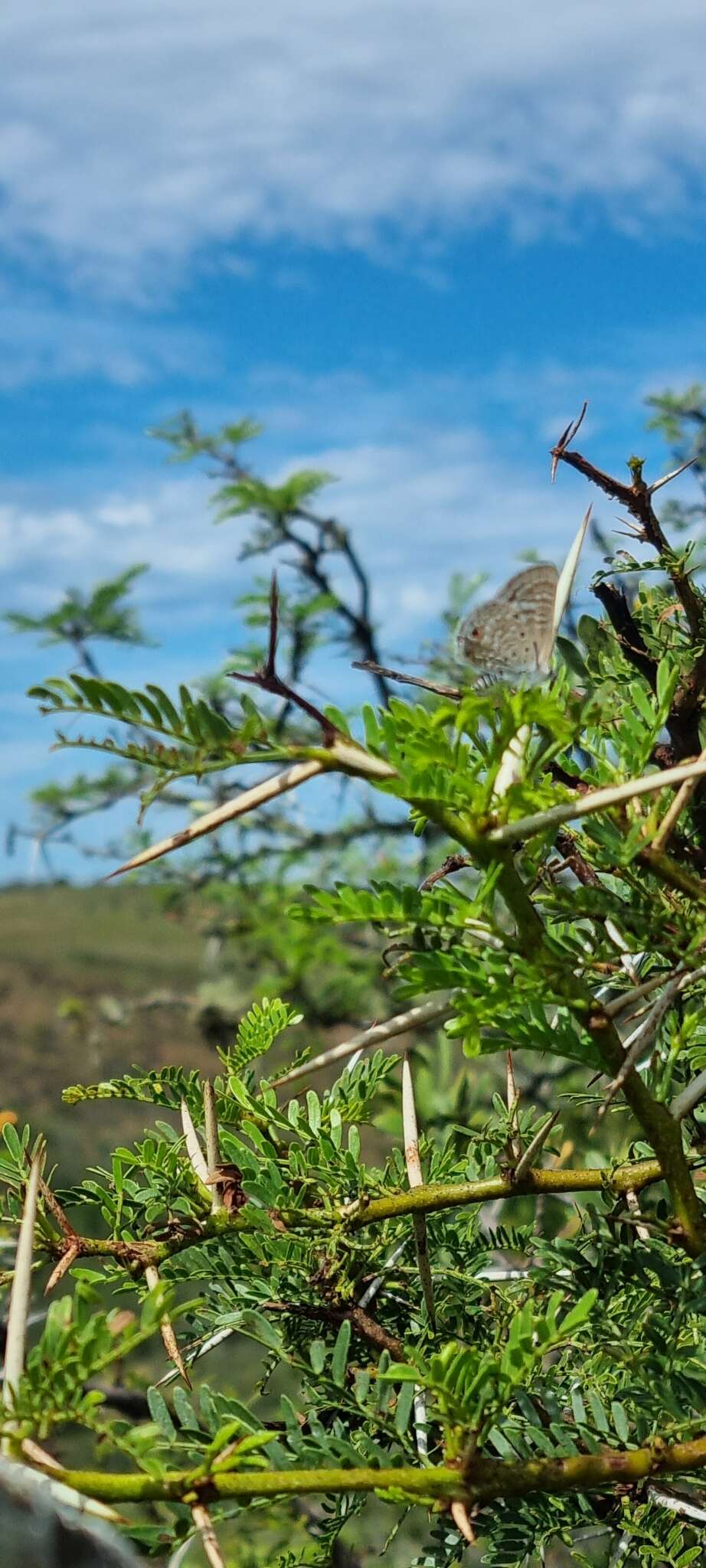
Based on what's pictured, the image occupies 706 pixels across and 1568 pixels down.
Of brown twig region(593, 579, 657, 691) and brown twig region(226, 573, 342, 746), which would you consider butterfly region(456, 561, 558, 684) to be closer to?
brown twig region(593, 579, 657, 691)

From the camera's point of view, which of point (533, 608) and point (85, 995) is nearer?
point (533, 608)

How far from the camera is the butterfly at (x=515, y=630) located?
0.74 m

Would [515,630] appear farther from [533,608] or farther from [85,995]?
[85,995]

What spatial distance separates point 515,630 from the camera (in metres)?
0.78

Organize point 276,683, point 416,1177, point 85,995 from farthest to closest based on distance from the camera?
1. point 85,995
2. point 416,1177
3. point 276,683

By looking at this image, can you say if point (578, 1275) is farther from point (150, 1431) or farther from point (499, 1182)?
point (150, 1431)

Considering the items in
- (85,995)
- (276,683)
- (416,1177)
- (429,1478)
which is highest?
(85,995)

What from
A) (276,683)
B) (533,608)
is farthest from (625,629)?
(276,683)

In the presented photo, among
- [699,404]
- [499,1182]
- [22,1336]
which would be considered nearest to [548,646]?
[499,1182]

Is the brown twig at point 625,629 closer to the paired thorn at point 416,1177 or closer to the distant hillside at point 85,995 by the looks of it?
the paired thorn at point 416,1177

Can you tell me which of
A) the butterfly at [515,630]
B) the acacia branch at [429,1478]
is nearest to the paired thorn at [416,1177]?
the acacia branch at [429,1478]

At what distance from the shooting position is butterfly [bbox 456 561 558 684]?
2.43ft

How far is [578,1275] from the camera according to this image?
2.35 ft

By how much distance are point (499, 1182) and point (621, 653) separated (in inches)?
13.7
